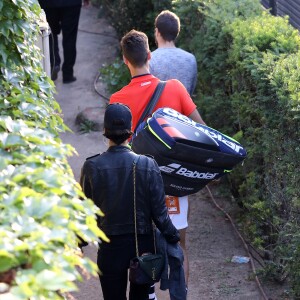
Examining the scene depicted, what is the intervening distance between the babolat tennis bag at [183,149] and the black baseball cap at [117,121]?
41 centimetres

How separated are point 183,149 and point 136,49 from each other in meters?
0.85

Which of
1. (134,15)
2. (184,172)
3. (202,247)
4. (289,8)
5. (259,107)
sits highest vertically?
(259,107)

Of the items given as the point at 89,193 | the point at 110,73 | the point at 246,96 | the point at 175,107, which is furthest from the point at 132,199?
the point at 110,73

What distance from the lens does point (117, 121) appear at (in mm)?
4551

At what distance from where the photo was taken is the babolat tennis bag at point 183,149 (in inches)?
195

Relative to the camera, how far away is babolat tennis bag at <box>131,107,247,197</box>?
4.96 meters

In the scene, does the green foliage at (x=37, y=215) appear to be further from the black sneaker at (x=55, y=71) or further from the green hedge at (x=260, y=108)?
the black sneaker at (x=55, y=71)

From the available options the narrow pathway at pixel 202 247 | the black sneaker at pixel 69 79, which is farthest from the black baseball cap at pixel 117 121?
the black sneaker at pixel 69 79

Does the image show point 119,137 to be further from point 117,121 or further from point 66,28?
point 66,28

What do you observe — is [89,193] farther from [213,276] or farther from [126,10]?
[126,10]

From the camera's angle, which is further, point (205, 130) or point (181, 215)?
point (181, 215)

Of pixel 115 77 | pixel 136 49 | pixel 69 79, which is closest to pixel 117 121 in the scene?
pixel 136 49

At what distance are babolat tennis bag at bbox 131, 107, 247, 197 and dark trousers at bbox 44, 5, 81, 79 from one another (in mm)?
5289

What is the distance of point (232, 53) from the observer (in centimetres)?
647
